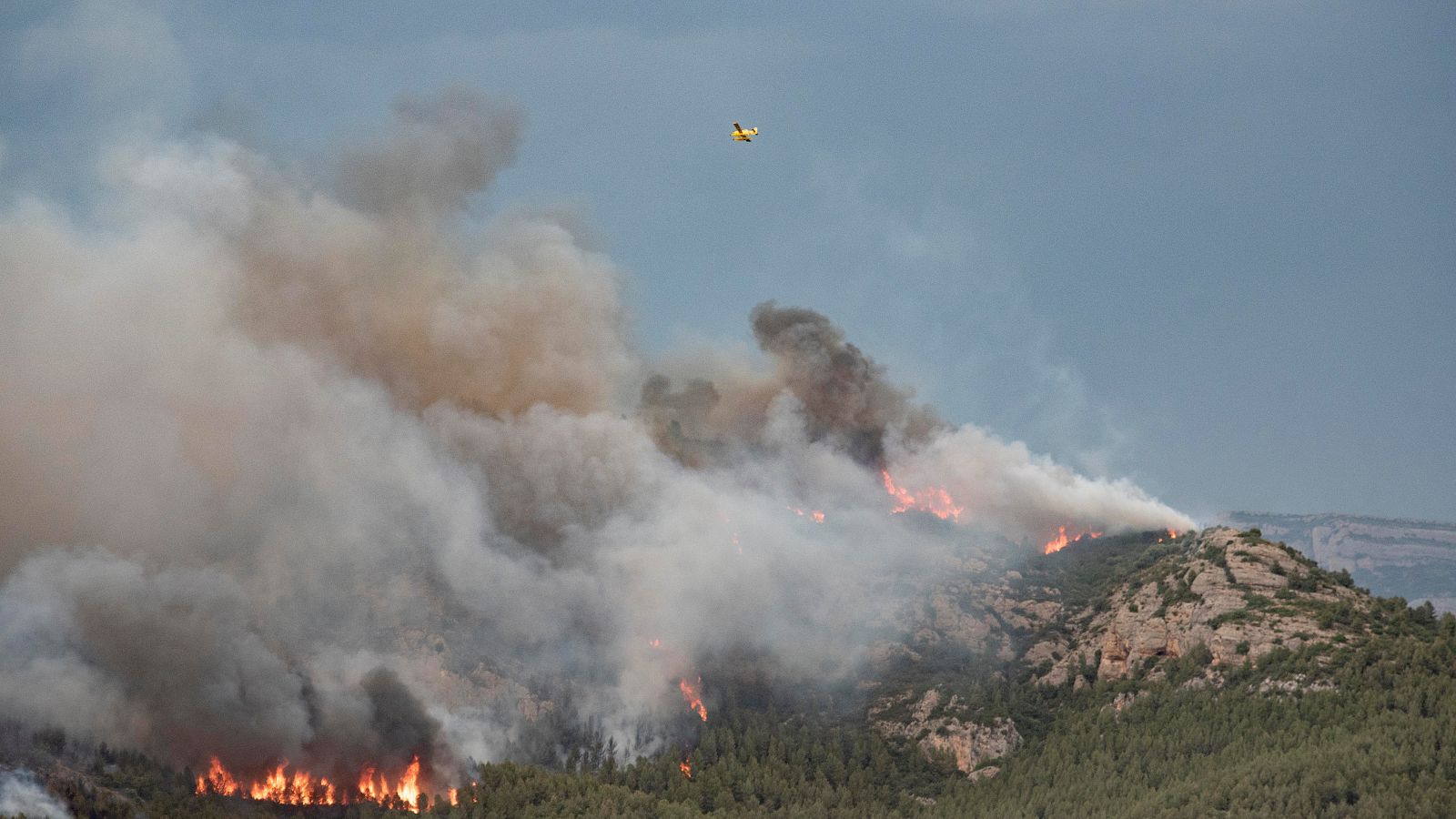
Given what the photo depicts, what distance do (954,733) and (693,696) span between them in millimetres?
35032

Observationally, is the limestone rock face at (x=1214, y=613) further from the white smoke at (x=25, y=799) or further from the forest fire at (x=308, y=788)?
the white smoke at (x=25, y=799)

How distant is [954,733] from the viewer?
578 ft

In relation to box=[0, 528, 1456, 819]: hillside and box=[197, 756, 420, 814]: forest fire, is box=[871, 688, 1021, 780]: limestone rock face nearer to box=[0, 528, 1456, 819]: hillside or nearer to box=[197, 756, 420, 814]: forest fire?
box=[0, 528, 1456, 819]: hillside

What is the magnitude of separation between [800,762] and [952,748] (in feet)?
59.7

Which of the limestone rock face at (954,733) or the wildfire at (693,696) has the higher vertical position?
the wildfire at (693,696)

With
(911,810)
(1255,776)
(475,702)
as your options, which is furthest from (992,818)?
A: (475,702)

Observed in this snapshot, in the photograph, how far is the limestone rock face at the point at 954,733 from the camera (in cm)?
17238

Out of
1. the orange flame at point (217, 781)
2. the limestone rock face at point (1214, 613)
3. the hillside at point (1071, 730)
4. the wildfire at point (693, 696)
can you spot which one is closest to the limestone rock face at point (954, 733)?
the hillside at point (1071, 730)

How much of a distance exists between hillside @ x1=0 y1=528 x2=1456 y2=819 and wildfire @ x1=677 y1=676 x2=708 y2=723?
2.31m

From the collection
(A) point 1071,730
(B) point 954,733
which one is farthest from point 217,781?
(A) point 1071,730

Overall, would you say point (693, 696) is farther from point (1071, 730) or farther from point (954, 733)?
point (1071, 730)

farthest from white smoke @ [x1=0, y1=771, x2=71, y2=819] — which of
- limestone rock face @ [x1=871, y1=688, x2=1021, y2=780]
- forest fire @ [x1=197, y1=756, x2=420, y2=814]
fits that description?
limestone rock face @ [x1=871, y1=688, x2=1021, y2=780]

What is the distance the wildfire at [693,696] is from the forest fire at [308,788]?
115ft

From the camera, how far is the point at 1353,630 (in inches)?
6732
